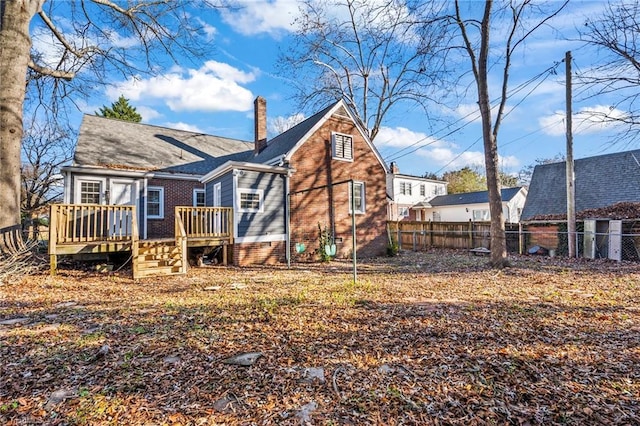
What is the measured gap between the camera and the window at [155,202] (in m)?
12.6

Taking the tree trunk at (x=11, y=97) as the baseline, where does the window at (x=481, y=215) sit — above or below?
below

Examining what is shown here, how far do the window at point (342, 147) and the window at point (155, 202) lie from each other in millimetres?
7662

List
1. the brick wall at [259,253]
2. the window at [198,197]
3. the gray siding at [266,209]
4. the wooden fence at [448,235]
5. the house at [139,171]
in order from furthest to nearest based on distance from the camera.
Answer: the wooden fence at [448,235], the window at [198,197], the house at [139,171], the gray siding at [266,209], the brick wall at [259,253]

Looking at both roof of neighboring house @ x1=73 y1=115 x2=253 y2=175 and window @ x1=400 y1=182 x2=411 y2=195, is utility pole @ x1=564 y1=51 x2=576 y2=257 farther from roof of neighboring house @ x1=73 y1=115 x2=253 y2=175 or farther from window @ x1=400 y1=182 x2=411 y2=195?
window @ x1=400 y1=182 x2=411 y2=195

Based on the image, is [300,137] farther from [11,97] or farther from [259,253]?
[11,97]

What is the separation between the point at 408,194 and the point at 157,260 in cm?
2735

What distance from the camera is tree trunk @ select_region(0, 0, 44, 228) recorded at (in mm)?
7582

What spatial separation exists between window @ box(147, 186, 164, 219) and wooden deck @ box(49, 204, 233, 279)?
59.4 inches

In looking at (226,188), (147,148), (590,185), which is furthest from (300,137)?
(590,185)

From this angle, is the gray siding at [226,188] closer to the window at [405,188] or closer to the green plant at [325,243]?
the green plant at [325,243]

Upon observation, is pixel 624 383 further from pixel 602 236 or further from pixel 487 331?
pixel 602 236

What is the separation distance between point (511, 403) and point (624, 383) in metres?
1.28

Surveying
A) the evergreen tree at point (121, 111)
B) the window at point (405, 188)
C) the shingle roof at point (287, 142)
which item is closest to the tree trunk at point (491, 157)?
the shingle roof at point (287, 142)

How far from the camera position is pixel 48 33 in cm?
1037
